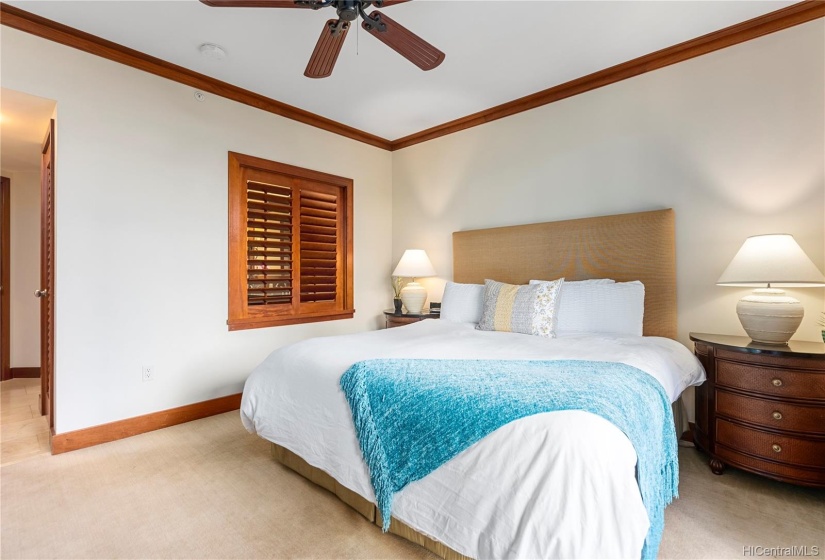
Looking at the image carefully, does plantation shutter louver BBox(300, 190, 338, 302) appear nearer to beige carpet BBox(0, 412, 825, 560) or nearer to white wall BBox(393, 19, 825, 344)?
white wall BBox(393, 19, 825, 344)

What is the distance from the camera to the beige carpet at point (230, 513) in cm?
167

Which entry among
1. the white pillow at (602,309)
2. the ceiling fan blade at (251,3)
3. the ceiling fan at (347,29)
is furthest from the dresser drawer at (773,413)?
the ceiling fan blade at (251,3)

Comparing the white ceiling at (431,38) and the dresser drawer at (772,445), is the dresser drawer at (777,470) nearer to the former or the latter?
the dresser drawer at (772,445)

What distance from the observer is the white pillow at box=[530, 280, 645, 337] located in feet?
8.73

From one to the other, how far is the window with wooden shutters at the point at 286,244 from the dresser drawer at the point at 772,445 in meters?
3.37

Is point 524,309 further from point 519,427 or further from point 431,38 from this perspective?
point 431,38

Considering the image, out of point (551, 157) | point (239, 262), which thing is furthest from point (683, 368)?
point (239, 262)

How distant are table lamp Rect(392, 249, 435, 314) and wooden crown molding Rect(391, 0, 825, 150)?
1.44 metres

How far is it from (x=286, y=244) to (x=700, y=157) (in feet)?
11.4

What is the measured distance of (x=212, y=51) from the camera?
283 centimetres

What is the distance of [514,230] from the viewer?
3.67 m

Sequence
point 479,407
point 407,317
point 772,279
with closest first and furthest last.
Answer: point 479,407 → point 772,279 → point 407,317

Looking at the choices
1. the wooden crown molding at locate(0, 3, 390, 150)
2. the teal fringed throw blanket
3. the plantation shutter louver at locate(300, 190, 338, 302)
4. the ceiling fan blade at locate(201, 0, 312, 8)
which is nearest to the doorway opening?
A: the wooden crown molding at locate(0, 3, 390, 150)

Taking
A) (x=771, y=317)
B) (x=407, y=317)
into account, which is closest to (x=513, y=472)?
(x=771, y=317)
